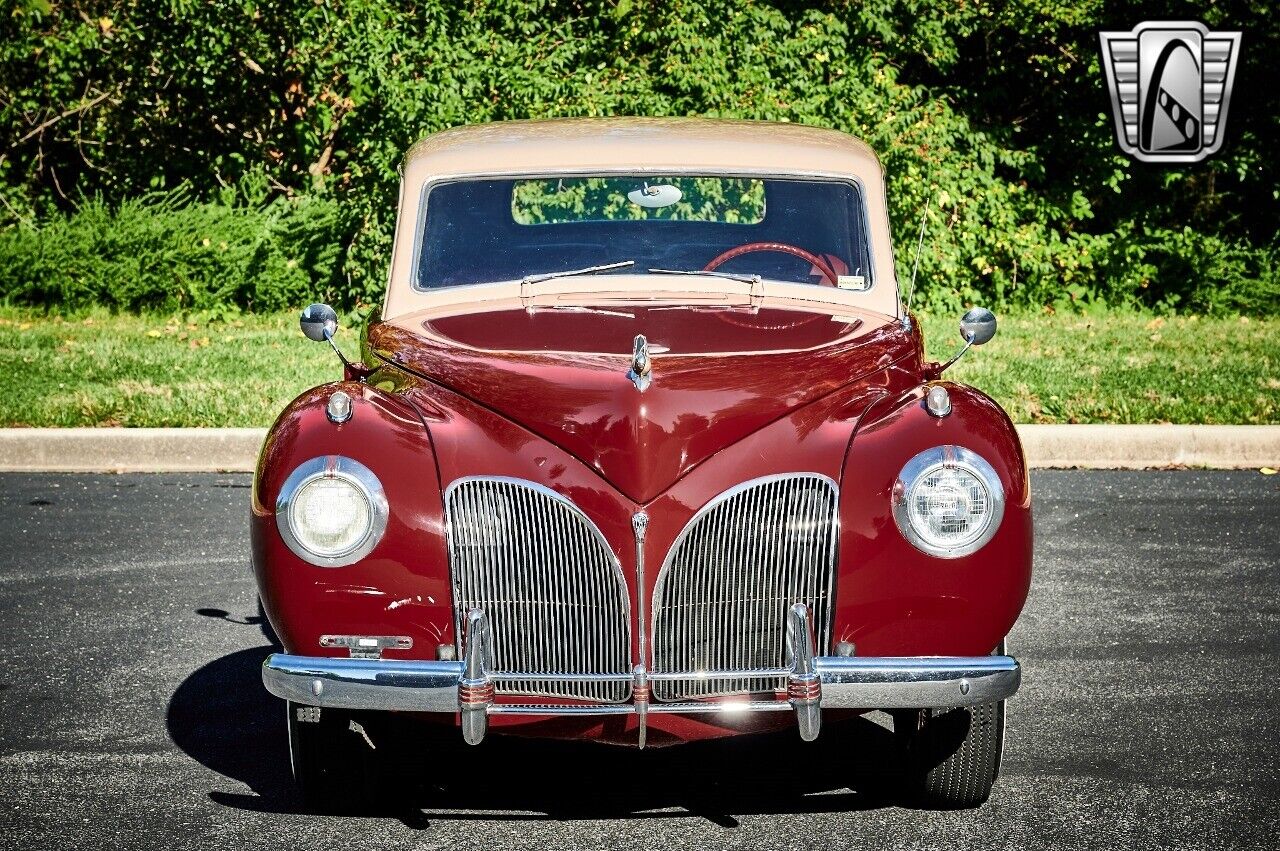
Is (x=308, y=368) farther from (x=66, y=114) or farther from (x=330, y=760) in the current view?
(x=330, y=760)

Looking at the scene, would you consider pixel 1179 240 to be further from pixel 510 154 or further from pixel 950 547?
pixel 950 547

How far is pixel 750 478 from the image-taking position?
3.36 m

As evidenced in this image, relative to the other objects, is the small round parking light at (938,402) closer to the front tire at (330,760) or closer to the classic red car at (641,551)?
the classic red car at (641,551)

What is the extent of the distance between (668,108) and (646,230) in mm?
7128

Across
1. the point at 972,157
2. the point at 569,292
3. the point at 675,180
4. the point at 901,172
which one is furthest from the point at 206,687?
the point at 972,157

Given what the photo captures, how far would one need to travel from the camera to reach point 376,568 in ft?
11.0

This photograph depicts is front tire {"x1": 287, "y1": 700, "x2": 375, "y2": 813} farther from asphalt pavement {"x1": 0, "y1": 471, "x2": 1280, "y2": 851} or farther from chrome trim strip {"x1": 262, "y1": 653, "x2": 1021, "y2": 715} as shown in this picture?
chrome trim strip {"x1": 262, "y1": 653, "x2": 1021, "y2": 715}

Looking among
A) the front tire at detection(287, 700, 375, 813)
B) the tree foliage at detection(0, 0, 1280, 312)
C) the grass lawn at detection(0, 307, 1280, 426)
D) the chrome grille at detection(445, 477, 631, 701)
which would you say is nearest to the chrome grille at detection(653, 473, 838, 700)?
the chrome grille at detection(445, 477, 631, 701)

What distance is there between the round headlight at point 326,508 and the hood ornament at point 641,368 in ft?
1.99

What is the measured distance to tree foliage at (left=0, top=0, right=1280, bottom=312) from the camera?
38.2 ft

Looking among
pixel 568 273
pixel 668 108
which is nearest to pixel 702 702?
pixel 568 273

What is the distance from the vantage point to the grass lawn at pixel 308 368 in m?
8.59

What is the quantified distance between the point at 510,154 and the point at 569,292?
646 millimetres

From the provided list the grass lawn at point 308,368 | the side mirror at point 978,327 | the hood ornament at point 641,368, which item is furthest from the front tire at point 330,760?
the grass lawn at point 308,368
